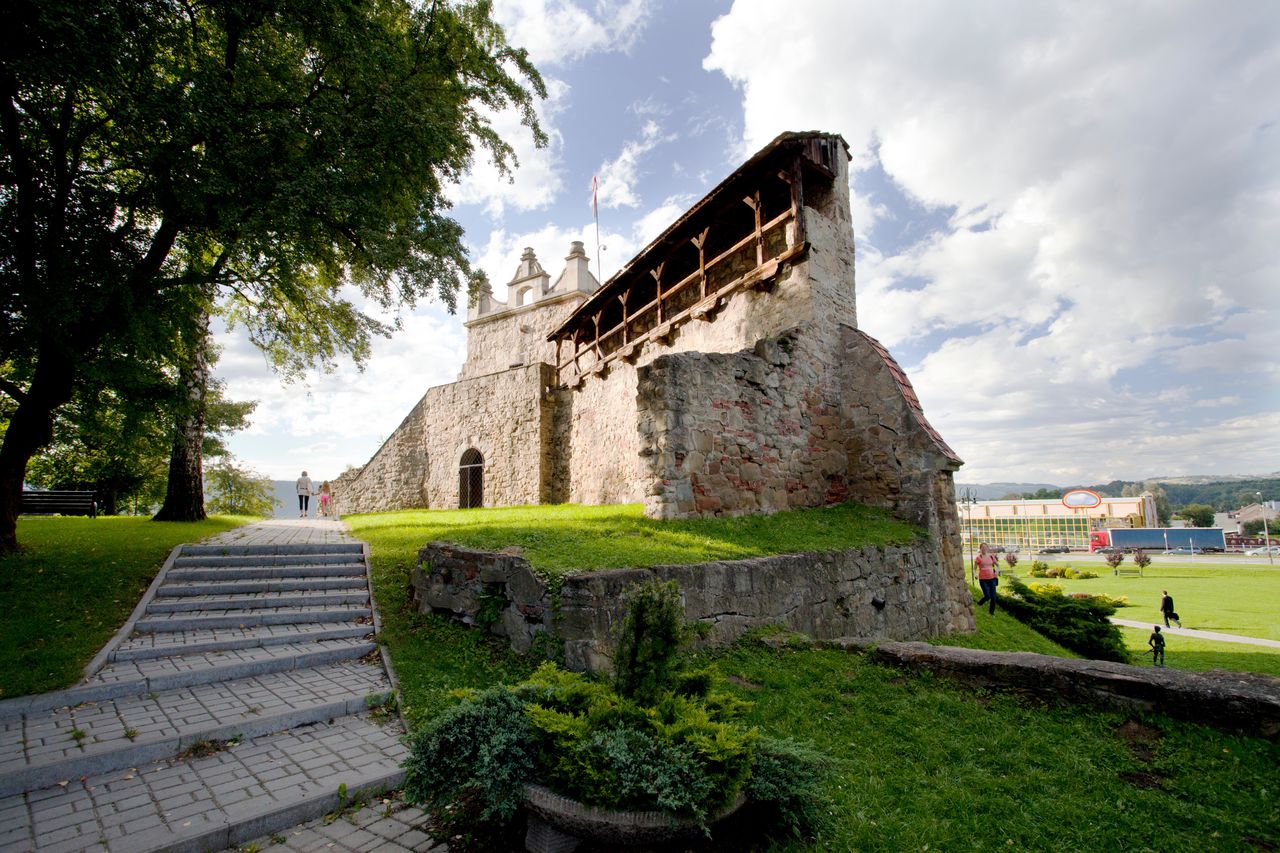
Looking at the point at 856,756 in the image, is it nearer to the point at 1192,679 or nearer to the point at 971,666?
the point at 971,666

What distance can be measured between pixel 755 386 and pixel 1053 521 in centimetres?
7559

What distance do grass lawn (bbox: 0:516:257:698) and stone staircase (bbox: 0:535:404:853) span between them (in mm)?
257

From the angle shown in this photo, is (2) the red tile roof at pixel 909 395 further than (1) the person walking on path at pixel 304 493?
No

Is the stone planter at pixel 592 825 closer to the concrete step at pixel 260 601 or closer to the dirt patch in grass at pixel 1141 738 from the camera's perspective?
the dirt patch in grass at pixel 1141 738

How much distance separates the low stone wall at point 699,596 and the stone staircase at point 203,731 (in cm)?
117

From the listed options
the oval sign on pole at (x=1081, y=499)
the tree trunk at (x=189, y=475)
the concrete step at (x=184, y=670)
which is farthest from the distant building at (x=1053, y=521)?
the concrete step at (x=184, y=670)

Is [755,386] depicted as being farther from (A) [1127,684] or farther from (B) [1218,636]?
(B) [1218,636]

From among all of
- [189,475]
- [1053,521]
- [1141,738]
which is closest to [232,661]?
[1141,738]

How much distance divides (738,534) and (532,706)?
5.49m

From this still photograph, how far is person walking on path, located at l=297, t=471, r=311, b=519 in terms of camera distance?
21.0 metres

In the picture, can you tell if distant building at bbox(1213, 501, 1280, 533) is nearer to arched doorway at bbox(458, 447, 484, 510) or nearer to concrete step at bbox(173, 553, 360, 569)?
arched doorway at bbox(458, 447, 484, 510)

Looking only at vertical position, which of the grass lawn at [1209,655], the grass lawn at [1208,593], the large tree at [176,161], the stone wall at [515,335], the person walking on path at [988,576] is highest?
the stone wall at [515,335]

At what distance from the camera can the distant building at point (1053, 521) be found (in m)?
61.6

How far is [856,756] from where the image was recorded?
11.8ft
